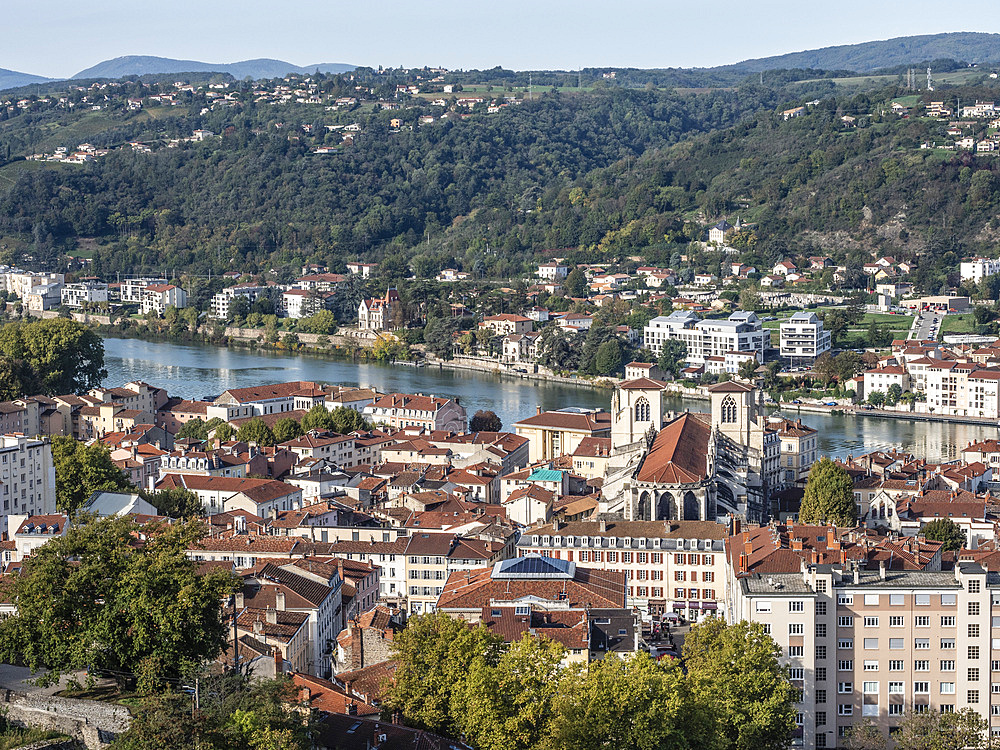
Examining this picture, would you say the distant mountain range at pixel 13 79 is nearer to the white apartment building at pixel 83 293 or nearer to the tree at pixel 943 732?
the white apartment building at pixel 83 293

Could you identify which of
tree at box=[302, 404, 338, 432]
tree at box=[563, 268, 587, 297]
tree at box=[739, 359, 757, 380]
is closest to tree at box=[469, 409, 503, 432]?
tree at box=[302, 404, 338, 432]

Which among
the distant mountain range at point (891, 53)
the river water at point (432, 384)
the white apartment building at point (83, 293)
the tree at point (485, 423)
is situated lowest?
the river water at point (432, 384)

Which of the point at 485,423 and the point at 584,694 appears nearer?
the point at 584,694

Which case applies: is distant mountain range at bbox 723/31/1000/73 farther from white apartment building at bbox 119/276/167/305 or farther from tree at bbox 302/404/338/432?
tree at bbox 302/404/338/432

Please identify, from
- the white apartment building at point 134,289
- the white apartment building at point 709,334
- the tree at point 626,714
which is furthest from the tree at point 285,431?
the white apartment building at point 134,289

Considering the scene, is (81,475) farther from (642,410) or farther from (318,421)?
(642,410)

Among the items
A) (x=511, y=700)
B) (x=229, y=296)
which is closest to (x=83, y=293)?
(x=229, y=296)
